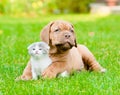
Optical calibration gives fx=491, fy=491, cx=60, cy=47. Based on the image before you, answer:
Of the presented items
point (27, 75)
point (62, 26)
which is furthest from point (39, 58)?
point (62, 26)

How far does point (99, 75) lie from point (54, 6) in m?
11.2

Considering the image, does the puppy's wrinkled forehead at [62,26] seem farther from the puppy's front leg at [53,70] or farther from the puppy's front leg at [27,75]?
the puppy's front leg at [27,75]

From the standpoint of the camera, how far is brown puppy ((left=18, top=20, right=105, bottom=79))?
528 cm

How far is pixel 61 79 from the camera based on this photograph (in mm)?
5367

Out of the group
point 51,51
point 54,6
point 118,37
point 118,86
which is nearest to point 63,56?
point 51,51

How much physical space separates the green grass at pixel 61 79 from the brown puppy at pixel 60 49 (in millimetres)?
115

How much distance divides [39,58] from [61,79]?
0.33 m

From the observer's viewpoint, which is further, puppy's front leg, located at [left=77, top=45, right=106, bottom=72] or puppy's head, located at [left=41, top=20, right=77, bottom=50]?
puppy's front leg, located at [left=77, top=45, right=106, bottom=72]

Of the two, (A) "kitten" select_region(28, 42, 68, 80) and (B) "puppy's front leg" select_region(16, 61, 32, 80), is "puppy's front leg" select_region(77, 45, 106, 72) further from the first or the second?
(B) "puppy's front leg" select_region(16, 61, 32, 80)

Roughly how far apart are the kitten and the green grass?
0.13 m

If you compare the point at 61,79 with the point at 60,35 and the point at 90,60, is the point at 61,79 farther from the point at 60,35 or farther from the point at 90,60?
the point at 90,60

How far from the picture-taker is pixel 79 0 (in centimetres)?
1711

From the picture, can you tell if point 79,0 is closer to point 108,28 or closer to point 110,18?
point 110,18

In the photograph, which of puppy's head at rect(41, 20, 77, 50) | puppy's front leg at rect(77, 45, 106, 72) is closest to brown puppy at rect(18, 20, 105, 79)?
puppy's head at rect(41, 20, 77, 50)
